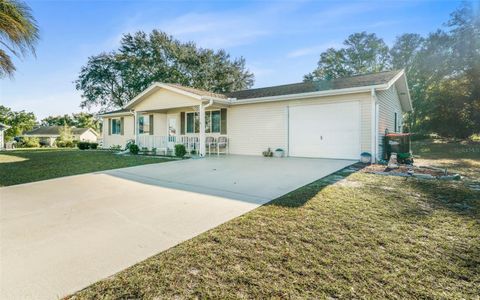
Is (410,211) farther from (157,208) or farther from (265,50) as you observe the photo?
(265,50)

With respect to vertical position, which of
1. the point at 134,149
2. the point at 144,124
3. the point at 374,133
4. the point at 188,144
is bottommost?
the point at 134,149

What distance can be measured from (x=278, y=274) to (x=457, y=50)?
29.1 metres

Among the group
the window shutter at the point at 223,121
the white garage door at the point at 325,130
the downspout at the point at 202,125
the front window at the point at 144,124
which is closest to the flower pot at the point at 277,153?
the white garage door at the point at 325,130

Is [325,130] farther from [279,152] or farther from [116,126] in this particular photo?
[116,126]

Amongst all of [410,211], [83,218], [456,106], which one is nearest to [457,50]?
[456,106]

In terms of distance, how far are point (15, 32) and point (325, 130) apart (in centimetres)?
1000

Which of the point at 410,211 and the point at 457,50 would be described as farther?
the point at 457,50

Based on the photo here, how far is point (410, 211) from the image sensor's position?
3.64 meters

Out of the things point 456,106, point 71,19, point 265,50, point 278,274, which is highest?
point 265,50

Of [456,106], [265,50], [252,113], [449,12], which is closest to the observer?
[252,113]

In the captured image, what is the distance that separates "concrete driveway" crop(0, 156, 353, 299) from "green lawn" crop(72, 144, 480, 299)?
12.1 inches

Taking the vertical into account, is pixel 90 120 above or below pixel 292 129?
above

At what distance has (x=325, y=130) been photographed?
10.2m

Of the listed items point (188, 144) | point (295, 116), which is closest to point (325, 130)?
point (295, 116)
